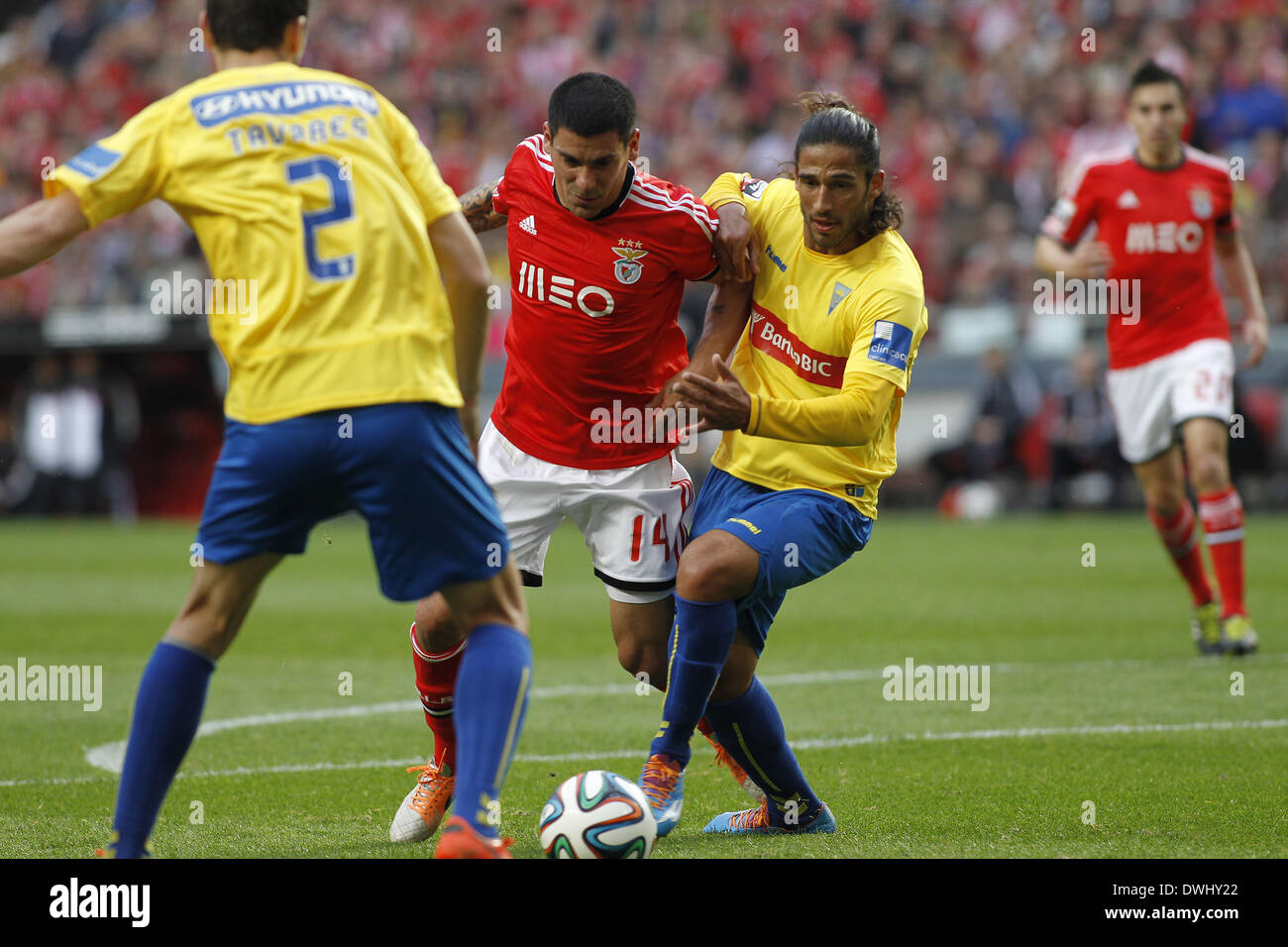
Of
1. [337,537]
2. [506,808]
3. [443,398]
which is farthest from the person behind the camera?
[337,537]

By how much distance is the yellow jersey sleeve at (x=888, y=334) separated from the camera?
468 cm

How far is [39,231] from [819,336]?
2.42 m

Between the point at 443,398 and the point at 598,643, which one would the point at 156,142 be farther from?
the point at 598,643

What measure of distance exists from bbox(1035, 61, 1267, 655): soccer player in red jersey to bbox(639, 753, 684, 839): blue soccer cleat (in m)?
4.70

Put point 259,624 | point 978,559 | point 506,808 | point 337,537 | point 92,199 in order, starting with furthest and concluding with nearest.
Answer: point 337,537, point 978,559, point 259,624, point 506,808, point 92,199

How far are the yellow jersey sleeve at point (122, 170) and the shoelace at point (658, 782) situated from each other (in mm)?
2215

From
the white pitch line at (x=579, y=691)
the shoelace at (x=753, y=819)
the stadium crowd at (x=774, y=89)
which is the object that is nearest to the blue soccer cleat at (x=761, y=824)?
the shoelace at (x=753, y=819)

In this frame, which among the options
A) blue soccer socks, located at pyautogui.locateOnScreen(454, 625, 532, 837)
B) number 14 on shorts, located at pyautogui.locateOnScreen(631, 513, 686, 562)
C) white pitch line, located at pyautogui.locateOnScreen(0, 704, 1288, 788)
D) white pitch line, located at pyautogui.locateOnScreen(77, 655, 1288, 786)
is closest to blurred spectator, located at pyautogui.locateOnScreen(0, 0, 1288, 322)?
white pitch line, located at pyautogui.locateOnScreen(77, 655, 1288, 786)

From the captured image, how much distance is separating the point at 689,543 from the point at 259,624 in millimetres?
6190

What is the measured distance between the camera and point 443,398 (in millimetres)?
3754

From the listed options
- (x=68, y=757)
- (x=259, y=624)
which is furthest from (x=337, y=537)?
(x=68, y=757)

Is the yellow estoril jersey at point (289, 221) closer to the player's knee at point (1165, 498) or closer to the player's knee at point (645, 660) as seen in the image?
the player's knee at point (645, 660)

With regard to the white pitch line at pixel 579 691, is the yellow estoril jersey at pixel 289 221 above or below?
above

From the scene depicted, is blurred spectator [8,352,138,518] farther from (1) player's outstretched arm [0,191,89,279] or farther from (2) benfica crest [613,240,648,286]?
(1) player's outstretched arm [0,191,89,279]
